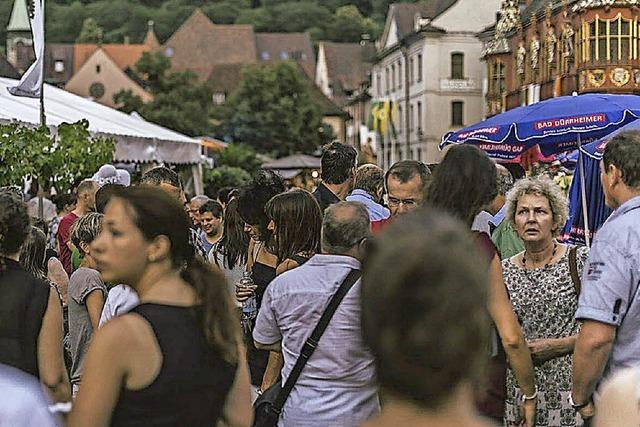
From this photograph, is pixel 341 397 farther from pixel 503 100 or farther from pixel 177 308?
pixel 503 100

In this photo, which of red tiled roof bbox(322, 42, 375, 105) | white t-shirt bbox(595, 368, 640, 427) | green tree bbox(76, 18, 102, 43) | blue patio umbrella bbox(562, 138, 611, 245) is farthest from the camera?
green tree bbox(76, 18, 102, 43)

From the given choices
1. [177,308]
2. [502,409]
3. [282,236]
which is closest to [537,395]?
[502,409]

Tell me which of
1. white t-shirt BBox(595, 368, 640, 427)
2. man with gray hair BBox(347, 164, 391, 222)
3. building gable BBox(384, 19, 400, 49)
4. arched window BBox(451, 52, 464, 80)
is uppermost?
building gable BBox(384, 19, 400, 49)

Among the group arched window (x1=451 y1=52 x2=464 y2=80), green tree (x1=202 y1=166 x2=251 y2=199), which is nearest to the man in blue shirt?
green tree (x1=202 y1=166 x2=251 y2=199)

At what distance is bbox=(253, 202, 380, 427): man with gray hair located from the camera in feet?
15.3

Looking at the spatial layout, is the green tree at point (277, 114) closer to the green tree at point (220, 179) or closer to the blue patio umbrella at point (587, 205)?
the green tree at point (220, 179)

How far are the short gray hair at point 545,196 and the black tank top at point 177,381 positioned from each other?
247cm

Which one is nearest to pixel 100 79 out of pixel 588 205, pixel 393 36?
pixel 393 36

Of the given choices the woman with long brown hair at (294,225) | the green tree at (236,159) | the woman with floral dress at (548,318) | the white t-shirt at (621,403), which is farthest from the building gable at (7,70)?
the white t-shirt at (621,403)

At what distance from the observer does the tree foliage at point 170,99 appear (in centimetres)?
6112

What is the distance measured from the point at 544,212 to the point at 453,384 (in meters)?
3.53

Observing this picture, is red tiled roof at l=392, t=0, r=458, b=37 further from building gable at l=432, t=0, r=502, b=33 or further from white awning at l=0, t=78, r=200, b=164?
white awning at l=0, t=78, r=200, b=164

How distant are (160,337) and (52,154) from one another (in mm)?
9545

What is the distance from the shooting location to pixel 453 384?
2.17 metres
